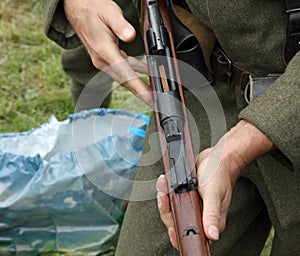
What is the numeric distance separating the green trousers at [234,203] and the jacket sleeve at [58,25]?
0.32m

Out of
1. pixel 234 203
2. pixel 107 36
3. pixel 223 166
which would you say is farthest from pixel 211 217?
pixel 107 36

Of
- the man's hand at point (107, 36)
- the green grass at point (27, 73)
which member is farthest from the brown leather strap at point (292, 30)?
the green grass at point (27, 73)

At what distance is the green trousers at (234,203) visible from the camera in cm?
150

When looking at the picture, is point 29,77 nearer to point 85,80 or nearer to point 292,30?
point 85,80

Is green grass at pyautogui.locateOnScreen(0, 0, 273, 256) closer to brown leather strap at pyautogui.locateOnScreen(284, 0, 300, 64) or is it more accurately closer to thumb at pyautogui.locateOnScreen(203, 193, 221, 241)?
brown leather strap at pyautogui.locateOnScreen(284, 0, 300, 64)

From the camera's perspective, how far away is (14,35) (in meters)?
3.16

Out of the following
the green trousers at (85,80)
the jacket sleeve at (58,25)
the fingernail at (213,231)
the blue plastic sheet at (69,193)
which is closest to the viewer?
the fingernail at (213,231)

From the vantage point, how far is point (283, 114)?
130cm

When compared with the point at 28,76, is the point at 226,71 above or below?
above

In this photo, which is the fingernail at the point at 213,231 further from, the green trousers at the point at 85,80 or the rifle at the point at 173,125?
the green trousers at the point at 85,80

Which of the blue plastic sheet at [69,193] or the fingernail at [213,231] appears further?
the blue plastic sheet at [69,193]

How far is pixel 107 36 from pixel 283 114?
18.7 inches

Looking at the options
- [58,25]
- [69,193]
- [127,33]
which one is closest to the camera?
[127,33]

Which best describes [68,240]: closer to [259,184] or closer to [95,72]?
[95,72]
